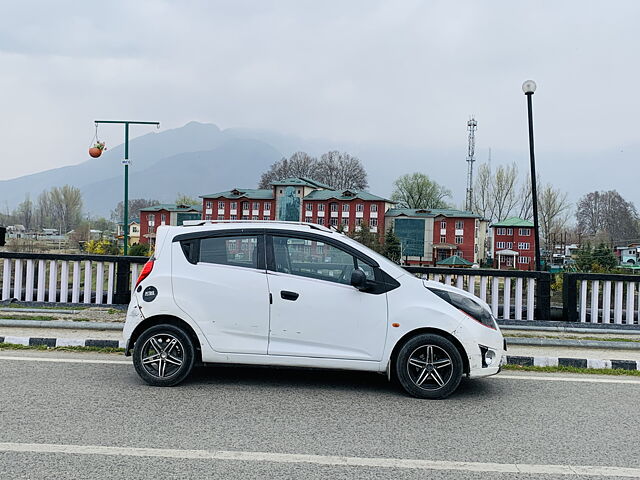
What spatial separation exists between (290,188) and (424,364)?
8189 centimetres

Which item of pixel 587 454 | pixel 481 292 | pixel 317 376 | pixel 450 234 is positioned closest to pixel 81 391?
pixel 317 376

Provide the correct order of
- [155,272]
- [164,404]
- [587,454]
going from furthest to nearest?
[155,272], [164,404], [587,454]

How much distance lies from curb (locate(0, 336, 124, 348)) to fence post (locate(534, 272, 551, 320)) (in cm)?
763

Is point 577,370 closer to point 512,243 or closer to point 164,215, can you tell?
point 512,243

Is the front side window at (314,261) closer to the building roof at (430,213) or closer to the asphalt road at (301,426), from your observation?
the asphalt road at (301,426)

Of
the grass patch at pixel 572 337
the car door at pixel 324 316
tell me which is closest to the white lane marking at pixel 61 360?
the car door at pixel 324 316

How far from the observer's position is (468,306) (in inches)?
264

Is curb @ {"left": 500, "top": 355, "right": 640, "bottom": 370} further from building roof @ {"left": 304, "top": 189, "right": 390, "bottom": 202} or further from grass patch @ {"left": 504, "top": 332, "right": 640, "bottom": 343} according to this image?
building roof @ {"left": 304, "top": 189, "right": 390, "bottom": 202}

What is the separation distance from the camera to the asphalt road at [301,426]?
4.38m

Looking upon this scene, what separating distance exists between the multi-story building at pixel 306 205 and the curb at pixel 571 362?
75.1 metres

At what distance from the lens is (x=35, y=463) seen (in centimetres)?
429

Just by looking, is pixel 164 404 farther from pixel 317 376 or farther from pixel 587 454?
pixel 587 454

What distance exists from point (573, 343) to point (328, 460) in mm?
6575

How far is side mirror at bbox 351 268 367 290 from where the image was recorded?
6.55 metres
